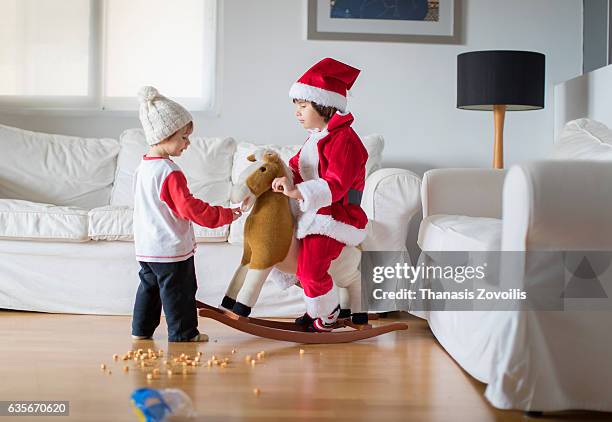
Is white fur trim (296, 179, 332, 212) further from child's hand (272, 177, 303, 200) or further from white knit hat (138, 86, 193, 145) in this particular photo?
white knit hat (138, 86, 193, 145)

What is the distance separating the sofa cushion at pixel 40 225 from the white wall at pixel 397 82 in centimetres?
108

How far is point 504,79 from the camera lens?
365 centimetres

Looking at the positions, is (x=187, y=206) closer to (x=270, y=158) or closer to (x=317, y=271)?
(x=270, y=158)

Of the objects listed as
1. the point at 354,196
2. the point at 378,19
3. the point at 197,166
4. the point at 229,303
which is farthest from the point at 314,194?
the point at 378,19

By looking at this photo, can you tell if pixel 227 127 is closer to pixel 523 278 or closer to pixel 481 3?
pixel 481 3

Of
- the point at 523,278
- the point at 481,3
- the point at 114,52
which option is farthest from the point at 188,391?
the point at 481,3

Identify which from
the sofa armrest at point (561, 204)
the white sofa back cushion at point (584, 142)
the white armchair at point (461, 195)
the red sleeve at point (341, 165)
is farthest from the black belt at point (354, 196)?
the sofa armrest at point (561, 204)

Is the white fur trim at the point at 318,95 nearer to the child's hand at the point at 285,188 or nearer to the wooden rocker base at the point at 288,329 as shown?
the child's hand at the point at 285,188

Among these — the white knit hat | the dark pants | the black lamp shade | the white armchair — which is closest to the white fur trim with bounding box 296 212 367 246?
the white armchair

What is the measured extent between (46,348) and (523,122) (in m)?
2.80

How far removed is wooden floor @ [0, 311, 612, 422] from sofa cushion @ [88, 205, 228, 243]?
1.32 feet

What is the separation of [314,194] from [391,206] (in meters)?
0.66

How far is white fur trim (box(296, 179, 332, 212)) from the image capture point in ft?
8.80

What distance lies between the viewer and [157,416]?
5.81 ft
